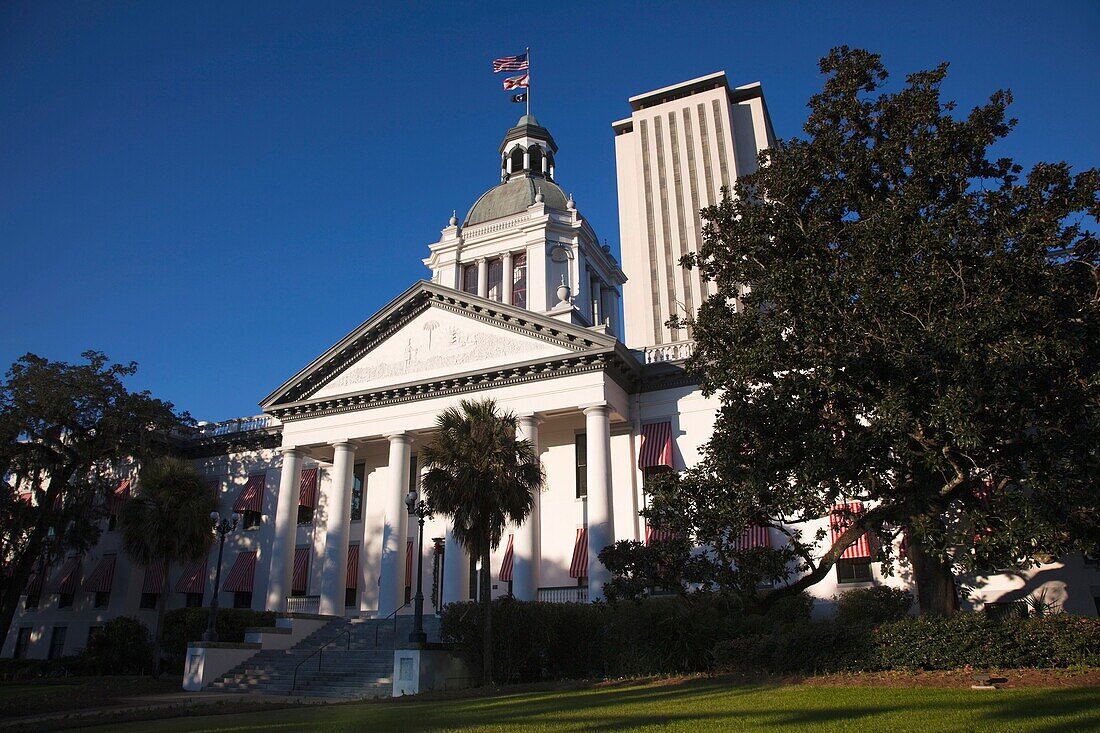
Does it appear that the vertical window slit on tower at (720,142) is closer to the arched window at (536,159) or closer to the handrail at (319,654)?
the arched window at (536,159)

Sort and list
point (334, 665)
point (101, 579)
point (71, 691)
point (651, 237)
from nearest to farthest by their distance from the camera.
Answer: point (71, 691) → point (334, 665) → point (101, 579) → point (651, 237)

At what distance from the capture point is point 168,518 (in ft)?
102

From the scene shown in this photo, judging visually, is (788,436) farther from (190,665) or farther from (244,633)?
(244,633)

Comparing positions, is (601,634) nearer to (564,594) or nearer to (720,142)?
(564,594)

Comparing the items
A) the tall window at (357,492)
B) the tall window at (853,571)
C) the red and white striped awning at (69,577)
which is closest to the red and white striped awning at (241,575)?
the tall window at (357,492)

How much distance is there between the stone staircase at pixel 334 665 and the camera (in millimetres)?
23578

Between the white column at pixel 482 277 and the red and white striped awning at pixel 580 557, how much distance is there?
19.7 meters

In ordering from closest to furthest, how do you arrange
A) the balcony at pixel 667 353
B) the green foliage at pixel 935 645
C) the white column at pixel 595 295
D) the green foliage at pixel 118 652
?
the green foliage at pixel 935 645 < the balcony at pixel 667 353 < the green foliage at pixel 118 652 < the white column at pixel 595 295

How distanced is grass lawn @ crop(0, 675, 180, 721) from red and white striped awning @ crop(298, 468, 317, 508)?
9127 mm

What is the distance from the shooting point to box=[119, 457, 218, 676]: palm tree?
31.1m

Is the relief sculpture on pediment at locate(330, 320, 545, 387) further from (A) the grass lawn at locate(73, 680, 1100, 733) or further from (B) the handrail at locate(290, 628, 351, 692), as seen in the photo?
(A) the grass lawn at locate(73, 680, 1100, 733)

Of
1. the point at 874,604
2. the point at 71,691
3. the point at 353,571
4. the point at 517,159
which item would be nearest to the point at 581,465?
the point at 353,571

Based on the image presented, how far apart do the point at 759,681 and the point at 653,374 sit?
1659cm

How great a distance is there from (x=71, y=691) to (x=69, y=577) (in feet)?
59.6
